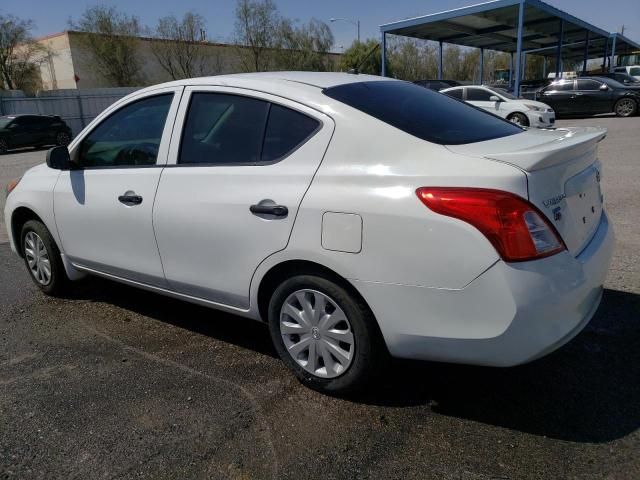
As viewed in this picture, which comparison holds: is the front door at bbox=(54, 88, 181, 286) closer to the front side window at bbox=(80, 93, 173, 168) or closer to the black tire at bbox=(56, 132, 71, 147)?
the front side window at bbox=(80, 93, 173, 168)

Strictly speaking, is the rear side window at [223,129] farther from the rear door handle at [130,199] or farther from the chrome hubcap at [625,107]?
the chrome hubcap at [625,107]

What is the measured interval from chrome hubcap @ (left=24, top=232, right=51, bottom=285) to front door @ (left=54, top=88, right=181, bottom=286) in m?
0.39

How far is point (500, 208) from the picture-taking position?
2.23 meters

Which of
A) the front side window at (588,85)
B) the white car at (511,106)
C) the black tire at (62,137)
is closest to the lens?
the white car at (511,106)

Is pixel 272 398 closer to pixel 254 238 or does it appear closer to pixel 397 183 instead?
pixel 254 238

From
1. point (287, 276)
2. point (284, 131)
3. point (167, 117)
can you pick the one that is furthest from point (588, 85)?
point (287, 276)

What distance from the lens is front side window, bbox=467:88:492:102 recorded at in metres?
17.6

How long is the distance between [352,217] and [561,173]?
950mm

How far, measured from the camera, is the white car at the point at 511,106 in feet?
52.8

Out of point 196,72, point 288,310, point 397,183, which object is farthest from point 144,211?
point 196,72

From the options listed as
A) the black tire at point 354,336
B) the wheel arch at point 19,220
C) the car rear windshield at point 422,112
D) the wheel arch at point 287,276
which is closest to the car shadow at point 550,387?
the black tire at point 354,336

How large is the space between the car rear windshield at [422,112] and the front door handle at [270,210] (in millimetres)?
641

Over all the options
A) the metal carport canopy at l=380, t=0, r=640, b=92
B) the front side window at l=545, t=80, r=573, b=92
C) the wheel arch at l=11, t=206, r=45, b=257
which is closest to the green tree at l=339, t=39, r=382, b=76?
the metal carport canopy at l=380, t=0, r=640, b=92

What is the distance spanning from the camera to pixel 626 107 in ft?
69.3
